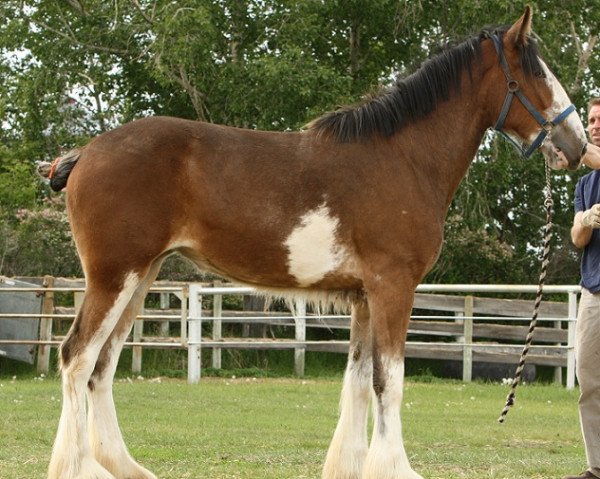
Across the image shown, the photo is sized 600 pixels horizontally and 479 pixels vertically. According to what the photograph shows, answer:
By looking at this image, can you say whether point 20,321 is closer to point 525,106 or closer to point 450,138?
point 450,138

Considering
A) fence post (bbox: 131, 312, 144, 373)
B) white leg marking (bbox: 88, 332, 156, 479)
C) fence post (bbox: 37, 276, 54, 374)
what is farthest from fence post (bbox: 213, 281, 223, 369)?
white leg marking (bbox: 88, 332, 156, 479)

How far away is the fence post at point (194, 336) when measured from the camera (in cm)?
1470

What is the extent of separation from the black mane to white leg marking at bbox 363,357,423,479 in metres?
1.42

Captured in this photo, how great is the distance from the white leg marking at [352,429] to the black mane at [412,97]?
1.44m

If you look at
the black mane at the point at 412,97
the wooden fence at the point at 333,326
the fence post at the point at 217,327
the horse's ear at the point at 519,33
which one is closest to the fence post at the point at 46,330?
the wooden fence at the point at 333,326

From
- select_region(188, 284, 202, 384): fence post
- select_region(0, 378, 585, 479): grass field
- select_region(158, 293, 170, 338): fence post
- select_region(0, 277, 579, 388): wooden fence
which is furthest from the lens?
select_region(158, 293, 170, 338): fence post

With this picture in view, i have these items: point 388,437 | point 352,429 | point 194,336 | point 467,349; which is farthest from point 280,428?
point 467,349

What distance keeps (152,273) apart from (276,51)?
13.3 meters

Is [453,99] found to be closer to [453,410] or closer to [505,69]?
[505,69]

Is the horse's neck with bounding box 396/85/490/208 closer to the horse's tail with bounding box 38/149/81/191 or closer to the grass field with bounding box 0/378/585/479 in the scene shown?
the grass field with bounding box 0/378/585/479

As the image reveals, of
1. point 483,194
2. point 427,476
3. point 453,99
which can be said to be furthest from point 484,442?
point 483,194

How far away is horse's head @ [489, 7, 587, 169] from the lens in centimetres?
619

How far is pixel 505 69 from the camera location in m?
6.32

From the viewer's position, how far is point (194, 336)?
14812mm
